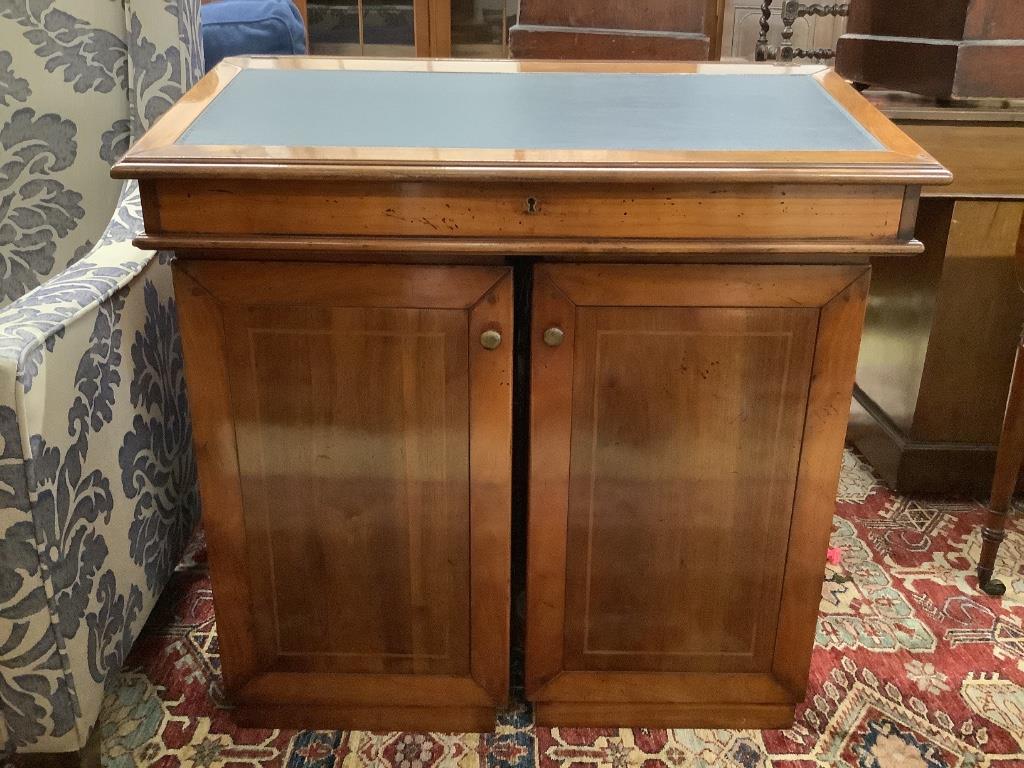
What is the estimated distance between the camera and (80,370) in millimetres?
1170

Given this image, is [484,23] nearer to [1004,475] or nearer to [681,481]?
[1004,475]

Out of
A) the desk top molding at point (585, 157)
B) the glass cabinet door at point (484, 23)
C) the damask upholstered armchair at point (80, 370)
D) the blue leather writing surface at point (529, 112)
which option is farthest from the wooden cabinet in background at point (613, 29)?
the glass cabinet door at point (484, 23)

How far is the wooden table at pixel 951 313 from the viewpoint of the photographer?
1.72m

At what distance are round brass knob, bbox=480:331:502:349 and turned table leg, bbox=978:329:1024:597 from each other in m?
1.04

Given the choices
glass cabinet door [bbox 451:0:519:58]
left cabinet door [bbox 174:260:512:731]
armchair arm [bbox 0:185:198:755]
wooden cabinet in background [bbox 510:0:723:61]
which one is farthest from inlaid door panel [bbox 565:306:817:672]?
glass cabinet door [bbox 451:0:519:58]

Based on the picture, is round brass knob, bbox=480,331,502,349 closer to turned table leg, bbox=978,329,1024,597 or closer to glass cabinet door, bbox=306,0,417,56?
turned table leg, bbox=978,329,1024,597

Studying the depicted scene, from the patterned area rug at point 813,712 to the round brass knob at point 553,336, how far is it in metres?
0.64

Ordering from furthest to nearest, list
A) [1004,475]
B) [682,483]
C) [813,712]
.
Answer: [1004,475], [813,712], [682,483]

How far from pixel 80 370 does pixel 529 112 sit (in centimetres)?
67

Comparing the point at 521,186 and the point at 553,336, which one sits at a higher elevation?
the point at 521,186

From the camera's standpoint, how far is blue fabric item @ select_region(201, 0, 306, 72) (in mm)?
2018

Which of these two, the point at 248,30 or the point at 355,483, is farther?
the point at 248,30

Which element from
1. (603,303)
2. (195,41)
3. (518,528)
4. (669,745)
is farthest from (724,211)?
(195,41)

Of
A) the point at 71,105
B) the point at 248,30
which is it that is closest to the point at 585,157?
the point at 71,105
